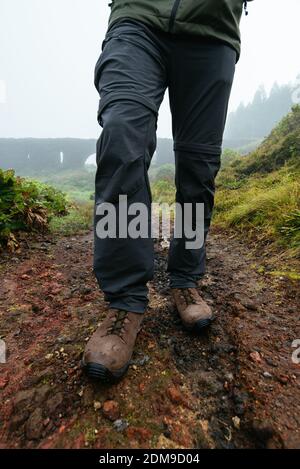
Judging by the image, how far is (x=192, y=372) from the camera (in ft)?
4.22

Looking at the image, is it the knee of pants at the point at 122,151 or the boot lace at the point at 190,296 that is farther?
the boot lace at the point at 190,296

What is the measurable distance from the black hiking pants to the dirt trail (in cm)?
32

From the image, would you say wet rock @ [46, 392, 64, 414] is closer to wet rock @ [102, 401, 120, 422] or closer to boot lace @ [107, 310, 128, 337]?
wet rock @ [102, 401, 120, 422]

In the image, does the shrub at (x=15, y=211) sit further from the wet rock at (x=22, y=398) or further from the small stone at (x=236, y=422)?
the small stone at (x=236, y=422)

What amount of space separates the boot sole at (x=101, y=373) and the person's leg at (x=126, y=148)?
0.26 meters

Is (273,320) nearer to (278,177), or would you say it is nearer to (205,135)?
(205,135)

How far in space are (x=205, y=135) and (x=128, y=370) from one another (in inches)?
46.7

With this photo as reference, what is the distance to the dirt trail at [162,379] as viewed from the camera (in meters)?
1.00

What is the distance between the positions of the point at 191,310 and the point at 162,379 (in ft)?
1.32

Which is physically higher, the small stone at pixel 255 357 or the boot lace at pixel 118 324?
the boot lace at pixel 118 324

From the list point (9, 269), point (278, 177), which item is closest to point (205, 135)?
point (9, 269)

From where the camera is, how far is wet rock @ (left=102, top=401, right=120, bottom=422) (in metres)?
1.03

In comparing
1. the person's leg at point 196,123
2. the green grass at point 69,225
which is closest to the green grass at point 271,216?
the person's leg at point 196,123

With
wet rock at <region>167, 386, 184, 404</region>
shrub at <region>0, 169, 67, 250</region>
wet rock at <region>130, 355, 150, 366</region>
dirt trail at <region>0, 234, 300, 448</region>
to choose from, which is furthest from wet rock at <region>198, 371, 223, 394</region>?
shrub at <region>0, 169, 67, 250</region>
